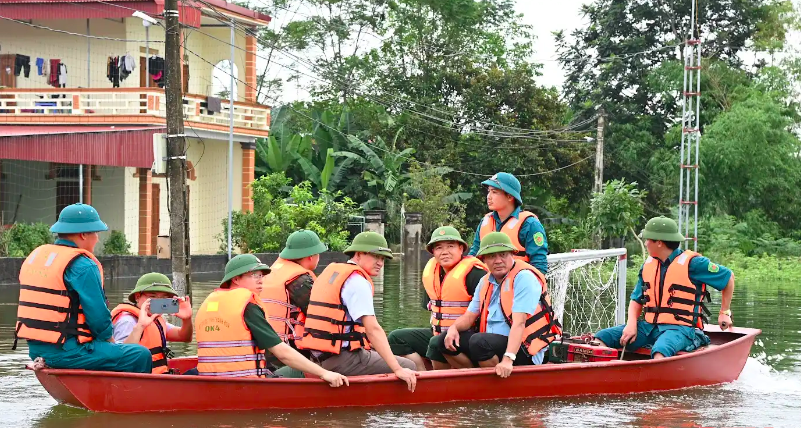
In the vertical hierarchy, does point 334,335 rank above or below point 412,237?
above

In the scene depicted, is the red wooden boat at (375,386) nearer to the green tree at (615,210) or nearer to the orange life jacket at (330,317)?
the orange life jacket at (330,317)

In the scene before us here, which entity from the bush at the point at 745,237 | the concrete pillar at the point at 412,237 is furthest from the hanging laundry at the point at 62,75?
the bush at the point at 745,237

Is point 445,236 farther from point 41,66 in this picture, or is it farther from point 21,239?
point 41,66

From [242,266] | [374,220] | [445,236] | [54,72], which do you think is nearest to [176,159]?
[445,236]

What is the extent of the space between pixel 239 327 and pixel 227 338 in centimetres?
20

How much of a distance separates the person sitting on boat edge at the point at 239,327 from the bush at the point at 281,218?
2023 centimetres

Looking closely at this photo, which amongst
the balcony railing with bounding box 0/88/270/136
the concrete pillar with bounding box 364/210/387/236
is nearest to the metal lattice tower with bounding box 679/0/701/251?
the concrete pillar with bounding box 364/210/387/236

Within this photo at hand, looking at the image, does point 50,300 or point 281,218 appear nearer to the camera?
point 50,300

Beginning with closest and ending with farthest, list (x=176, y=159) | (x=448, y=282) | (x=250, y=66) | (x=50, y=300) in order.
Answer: (x=50, y=300) < (x=448, y=282) < (x=176, y=159) < (x=250, y=66)

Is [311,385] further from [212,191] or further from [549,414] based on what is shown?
[212,191]

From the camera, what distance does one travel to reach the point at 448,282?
10.5 meters

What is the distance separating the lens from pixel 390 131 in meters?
41.5

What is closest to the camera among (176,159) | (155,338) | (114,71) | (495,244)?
(155,338)

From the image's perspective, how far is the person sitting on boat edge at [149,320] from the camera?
9289 millimetres
